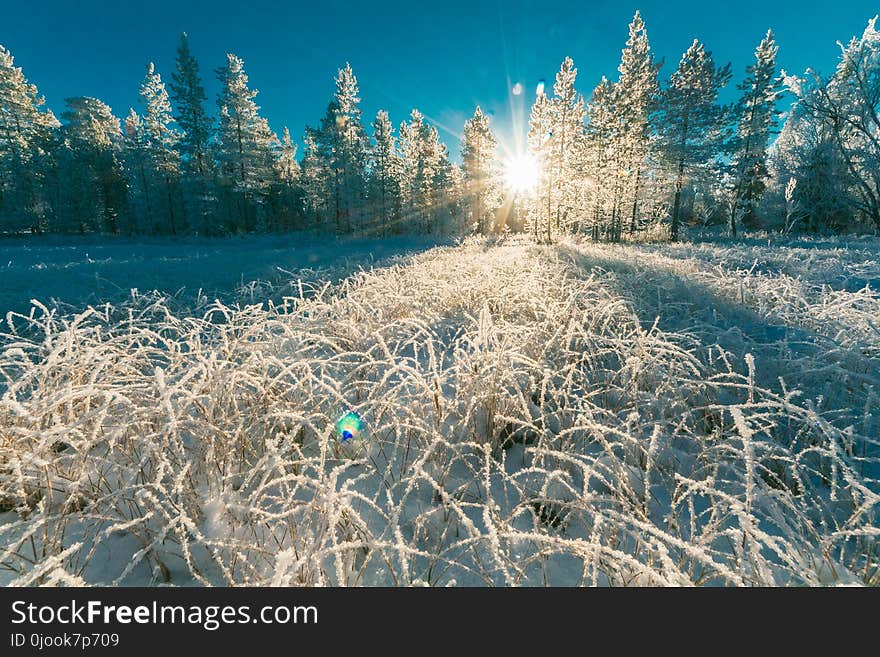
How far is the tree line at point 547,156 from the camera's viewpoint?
20297 mm

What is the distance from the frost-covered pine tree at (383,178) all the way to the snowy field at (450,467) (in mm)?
30188

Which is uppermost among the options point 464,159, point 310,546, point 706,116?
point 464,159

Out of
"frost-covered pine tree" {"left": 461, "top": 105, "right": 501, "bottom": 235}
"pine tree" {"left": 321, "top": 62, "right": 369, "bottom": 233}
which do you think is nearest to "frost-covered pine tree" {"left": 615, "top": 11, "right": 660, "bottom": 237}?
"frost-covered pine tree" {"left": 461, "top": 105, "right": 501, "bottom": 235}

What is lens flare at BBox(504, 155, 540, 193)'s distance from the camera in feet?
98.3

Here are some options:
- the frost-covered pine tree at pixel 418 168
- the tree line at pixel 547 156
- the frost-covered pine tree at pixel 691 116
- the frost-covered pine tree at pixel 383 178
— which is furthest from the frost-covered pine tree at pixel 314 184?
the frost-covered pine tree at pixel 691 116

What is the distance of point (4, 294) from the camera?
5160mm

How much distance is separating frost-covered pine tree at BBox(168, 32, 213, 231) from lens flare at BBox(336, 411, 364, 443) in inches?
1270

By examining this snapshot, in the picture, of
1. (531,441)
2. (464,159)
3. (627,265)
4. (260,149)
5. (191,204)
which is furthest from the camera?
(464,159)

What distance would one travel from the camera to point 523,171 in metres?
34.1
